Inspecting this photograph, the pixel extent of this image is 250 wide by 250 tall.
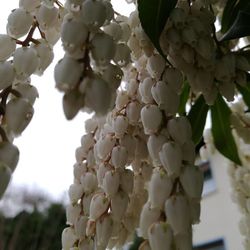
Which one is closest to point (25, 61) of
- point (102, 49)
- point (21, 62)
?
point (21, 62)

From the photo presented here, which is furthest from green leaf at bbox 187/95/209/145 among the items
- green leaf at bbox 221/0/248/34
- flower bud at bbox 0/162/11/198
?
flower bud at bbox 0/162/11/198

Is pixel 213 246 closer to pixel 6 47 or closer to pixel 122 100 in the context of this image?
pixel 122 100

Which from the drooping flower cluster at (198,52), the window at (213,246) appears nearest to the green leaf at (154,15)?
the drooping flower cluster at (198,52)

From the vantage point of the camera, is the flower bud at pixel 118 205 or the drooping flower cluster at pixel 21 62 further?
the flower bud at pixel 118 205

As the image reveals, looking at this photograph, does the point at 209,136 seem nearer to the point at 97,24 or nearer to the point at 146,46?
the point at 146,46

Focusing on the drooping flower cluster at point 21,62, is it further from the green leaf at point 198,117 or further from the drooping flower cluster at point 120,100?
the green leaf at point 198,117

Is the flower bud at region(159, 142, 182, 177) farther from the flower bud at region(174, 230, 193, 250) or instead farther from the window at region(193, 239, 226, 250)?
the window at region(193, 239, 226, 250)
